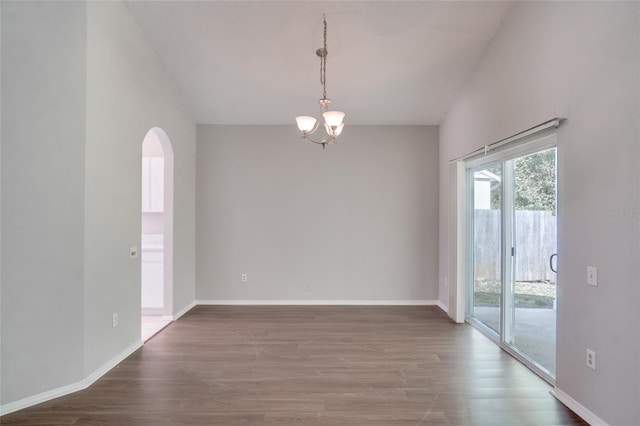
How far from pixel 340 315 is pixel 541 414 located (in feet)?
8.43

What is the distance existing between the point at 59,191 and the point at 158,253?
2050 mm

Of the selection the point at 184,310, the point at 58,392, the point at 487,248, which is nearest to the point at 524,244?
the point at 487,248

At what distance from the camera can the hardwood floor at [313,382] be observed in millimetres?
2230

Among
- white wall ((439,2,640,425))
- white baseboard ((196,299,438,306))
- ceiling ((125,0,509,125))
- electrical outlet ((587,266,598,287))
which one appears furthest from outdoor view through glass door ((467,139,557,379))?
ceiling ((125,0,509,125))

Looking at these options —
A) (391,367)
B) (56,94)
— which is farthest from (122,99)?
(391,367)

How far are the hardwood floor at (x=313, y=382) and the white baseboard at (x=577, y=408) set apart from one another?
56 millimetres

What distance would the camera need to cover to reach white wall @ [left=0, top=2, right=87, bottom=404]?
2.35 m

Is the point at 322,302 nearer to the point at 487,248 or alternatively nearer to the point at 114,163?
the point at 487,248

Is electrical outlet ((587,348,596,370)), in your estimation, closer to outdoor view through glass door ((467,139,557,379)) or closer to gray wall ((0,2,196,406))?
outdoor view through glass door ((467,139,557,379))

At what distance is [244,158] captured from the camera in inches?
197

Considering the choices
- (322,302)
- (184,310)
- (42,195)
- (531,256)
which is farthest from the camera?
(322,302)

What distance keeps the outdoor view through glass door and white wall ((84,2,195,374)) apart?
3863 millimetres

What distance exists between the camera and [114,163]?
296 cm

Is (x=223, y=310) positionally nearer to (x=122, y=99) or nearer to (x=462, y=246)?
(x=122, y=99)
